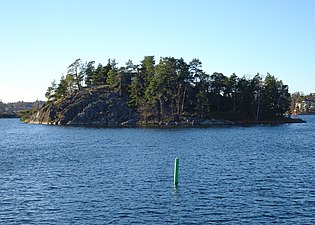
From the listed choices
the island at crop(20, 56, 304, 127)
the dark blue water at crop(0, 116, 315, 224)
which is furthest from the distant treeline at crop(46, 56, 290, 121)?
the dark blue water at crop(0, 116, 315, 224)

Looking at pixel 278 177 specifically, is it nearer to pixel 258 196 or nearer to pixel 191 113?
pixel 258 196

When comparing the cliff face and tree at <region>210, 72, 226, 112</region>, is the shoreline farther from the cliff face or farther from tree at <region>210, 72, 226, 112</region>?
tree at <region>210, 72, 226, 112</region>

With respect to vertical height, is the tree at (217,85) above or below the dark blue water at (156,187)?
above

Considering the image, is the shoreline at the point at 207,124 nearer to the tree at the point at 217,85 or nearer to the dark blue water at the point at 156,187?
the tree at the point at 217,85

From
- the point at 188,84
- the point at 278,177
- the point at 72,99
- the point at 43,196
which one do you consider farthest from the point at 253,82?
the point at 43,196

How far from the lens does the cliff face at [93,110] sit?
547ft

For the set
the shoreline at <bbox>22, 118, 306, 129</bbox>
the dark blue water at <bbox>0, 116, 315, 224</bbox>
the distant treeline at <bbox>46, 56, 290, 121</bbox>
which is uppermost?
the distant treeline at <bbox>46, 56, 290, 121</bbox>

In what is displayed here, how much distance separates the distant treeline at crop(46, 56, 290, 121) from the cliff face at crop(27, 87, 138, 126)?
4.32m

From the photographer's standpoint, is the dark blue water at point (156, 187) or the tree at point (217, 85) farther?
the tree at point (217, 85)

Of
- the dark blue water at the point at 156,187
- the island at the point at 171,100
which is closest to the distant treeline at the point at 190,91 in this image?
the island at the point at 171,100

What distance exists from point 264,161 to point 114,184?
89.8 ft

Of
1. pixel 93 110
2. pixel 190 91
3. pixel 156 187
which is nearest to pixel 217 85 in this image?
pixel 190 91

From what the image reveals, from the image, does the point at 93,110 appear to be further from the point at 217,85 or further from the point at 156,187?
the point at 156,187

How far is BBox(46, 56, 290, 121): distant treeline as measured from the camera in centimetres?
16088
